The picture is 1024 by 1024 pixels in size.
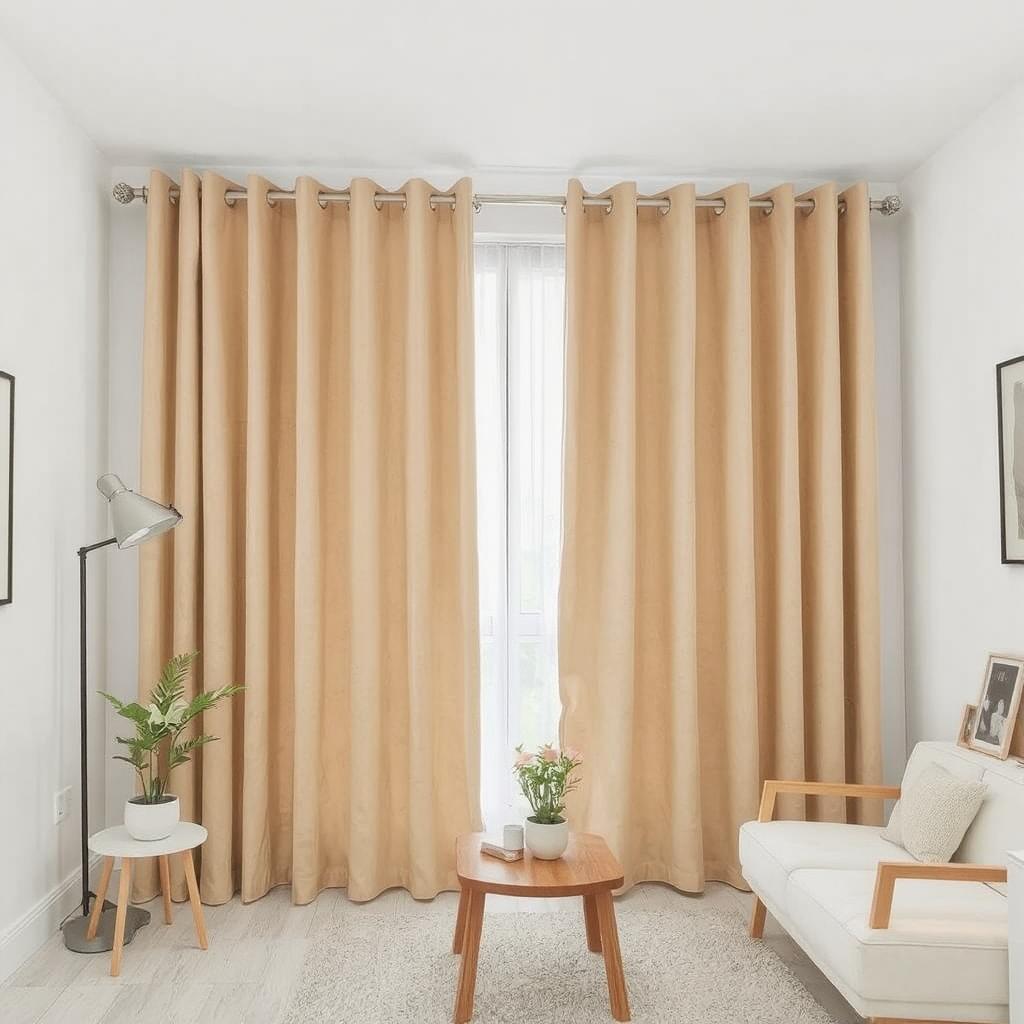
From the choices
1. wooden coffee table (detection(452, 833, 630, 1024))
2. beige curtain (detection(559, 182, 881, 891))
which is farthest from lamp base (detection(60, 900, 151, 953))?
beige curtain (detection(559, 182, 881, 891))

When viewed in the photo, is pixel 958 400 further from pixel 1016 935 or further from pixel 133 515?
A: pixel 133 515

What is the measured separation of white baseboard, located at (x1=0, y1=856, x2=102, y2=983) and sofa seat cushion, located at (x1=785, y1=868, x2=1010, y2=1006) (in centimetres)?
235

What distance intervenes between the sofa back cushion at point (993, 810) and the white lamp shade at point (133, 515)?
103 inches

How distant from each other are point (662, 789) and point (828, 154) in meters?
2.55

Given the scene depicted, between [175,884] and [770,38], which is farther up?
[770,38]

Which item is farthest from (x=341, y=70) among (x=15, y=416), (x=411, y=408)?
(x=15, y=416)

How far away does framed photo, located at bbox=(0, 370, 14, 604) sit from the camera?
112 inches

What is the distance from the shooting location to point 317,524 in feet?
11.8

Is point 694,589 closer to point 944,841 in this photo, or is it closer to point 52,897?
point 944,841

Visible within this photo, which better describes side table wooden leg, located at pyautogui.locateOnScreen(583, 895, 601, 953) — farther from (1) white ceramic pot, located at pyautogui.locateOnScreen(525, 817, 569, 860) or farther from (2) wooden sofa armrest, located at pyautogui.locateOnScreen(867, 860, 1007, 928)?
(2) wooden sofa armrest, located at pyautogui.locateOnScreen(867, 860, 1007, 928)

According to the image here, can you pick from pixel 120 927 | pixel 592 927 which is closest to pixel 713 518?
pixel 592 927

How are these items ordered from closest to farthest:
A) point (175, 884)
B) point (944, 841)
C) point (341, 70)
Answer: point (944, 841) → point (341, 70) → point (175, 884)

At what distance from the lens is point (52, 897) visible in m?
3.19

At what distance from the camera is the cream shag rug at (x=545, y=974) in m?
2.70
